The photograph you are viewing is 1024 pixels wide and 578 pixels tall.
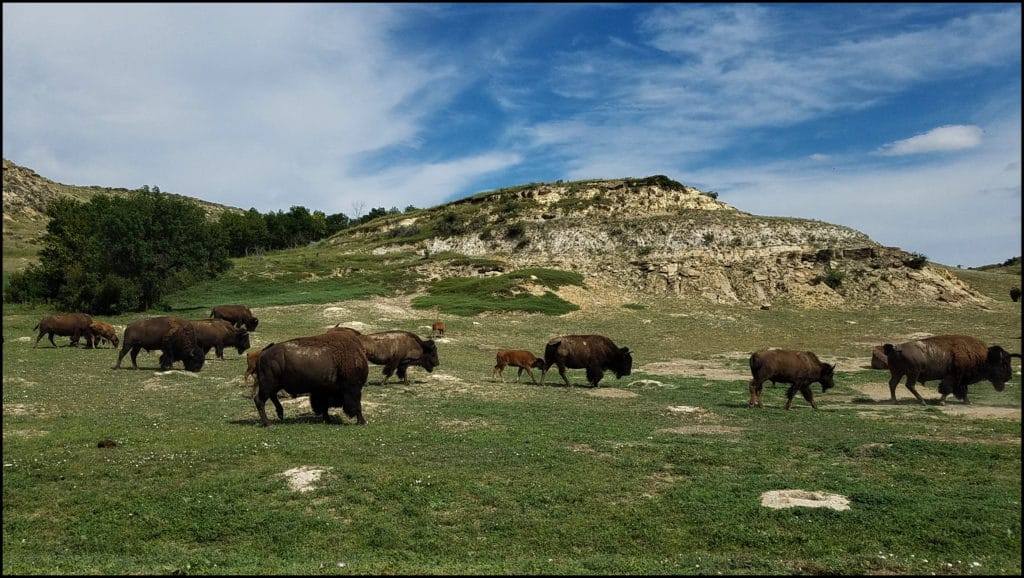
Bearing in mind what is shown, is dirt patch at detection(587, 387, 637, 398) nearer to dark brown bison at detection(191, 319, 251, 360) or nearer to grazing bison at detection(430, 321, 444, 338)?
dark brown bison at detection(191, 319, 251, 360)

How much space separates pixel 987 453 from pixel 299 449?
15263 mm

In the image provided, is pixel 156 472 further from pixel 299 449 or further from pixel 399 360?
pixel 399 360

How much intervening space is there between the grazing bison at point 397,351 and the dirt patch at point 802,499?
1647cm

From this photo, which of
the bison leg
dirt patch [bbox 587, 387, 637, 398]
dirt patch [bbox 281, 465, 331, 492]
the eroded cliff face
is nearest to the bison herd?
the bison leg

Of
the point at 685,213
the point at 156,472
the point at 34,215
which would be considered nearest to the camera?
the point at 156,472

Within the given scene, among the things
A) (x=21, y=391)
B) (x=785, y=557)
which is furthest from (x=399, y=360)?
(x=785, y=557)

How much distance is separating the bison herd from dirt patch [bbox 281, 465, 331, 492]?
4.25 m

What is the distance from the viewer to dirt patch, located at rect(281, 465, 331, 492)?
1154 centimetres

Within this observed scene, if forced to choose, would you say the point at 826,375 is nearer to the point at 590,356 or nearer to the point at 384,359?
the point at 590,356

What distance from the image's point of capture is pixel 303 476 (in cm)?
1200

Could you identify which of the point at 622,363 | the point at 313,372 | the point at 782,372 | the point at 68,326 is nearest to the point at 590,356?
the point at 622,363

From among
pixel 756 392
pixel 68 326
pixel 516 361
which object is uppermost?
pixel 68 326

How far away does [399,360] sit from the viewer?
998 inches

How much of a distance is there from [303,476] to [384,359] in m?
13.0
